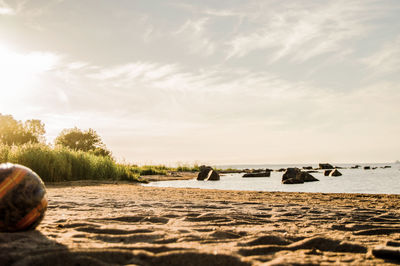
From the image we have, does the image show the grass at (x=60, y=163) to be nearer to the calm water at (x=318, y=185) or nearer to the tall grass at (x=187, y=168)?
the calm water at (x=318, y=185)

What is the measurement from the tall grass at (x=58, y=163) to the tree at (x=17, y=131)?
3420 centimetres

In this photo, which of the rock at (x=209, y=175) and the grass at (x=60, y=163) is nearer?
the grass at (x=60, y=163)

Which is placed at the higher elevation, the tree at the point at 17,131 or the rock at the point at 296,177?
the tree at the point at 17,131

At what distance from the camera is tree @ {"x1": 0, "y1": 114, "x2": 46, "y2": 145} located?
157 ft

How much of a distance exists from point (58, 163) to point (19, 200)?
43.1ft

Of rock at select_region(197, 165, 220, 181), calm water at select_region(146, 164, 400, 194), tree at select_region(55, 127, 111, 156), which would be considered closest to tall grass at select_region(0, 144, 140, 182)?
calm water at select_region(146, 164, 400, 194)

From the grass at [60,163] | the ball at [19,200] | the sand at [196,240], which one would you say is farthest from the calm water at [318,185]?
the ball at [19,200]

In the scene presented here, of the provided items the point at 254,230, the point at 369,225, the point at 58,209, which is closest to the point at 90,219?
the point at 58,209

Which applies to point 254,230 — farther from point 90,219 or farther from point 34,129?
point 34,129

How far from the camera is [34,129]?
2168 inches

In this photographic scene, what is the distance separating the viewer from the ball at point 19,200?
3.72m

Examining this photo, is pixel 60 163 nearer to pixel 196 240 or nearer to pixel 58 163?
pixel 58 163

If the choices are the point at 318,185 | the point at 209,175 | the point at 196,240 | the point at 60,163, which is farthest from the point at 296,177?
the point at 196,240

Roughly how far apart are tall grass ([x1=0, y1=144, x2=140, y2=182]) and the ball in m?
12.5
